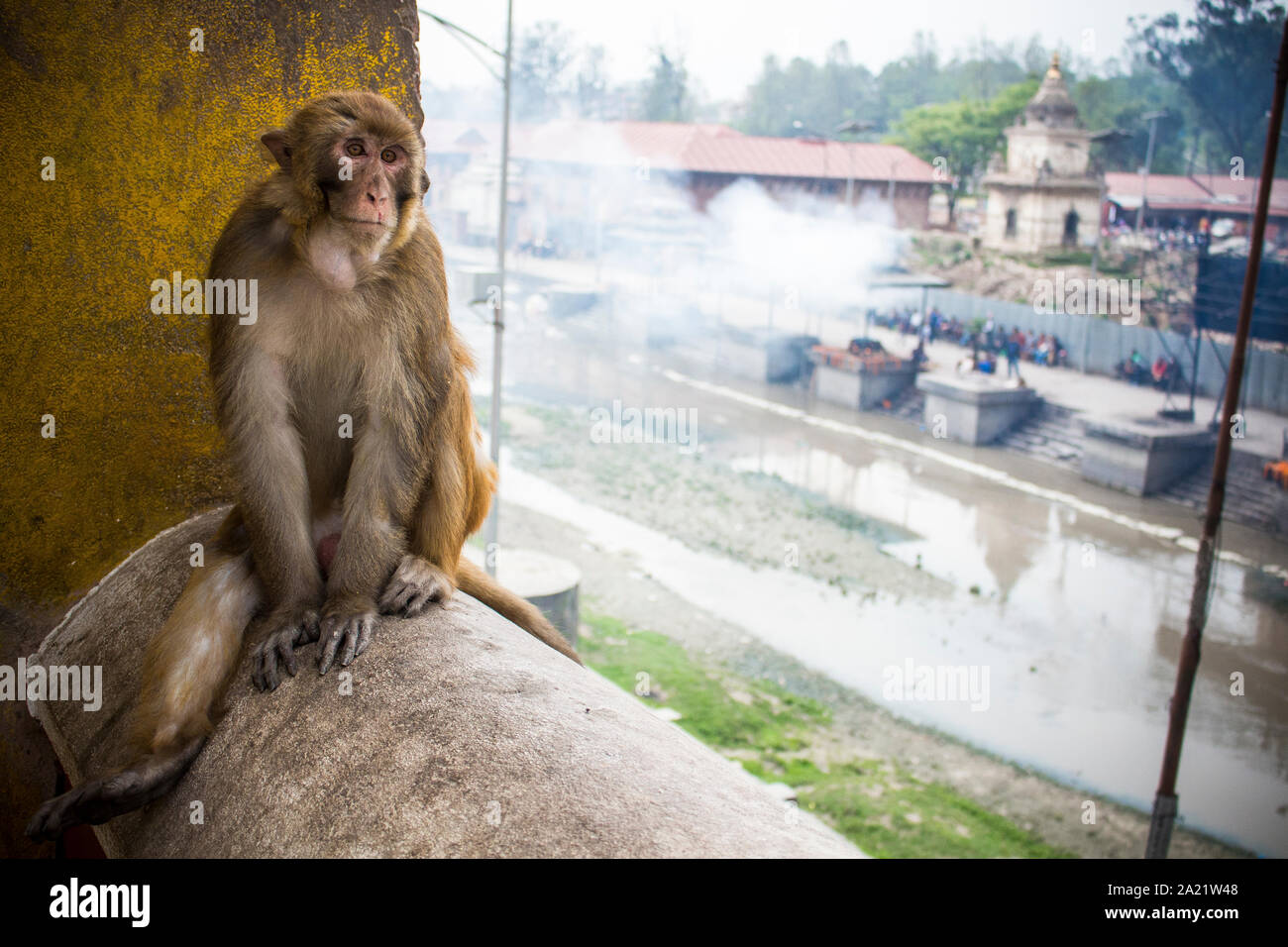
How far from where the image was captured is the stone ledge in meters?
1.80

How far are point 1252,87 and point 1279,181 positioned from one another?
2342 millimetres

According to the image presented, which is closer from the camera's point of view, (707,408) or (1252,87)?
(1252,87)

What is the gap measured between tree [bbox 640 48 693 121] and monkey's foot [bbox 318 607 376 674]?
33.7 meters

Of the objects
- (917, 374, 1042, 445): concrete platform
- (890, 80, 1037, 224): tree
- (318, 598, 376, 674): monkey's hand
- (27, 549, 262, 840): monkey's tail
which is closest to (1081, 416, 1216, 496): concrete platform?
(917, 374, 1042, 445): concrete platform

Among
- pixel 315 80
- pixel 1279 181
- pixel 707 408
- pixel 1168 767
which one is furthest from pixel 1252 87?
pixel 315 80

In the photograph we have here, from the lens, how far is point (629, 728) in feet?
7.14

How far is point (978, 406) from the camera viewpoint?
21609 mm

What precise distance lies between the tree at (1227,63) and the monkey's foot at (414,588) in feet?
74.4

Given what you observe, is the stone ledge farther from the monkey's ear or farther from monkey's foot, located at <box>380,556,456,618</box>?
the monkey's ear

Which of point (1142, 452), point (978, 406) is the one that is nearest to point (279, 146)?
point (1142, 452)

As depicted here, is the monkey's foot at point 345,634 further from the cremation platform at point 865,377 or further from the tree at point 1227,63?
the tree at point 1227,63

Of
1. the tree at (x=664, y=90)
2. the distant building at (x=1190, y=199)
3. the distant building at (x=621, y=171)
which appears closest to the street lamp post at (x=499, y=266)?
the distant building at (x=1190, y=199)
